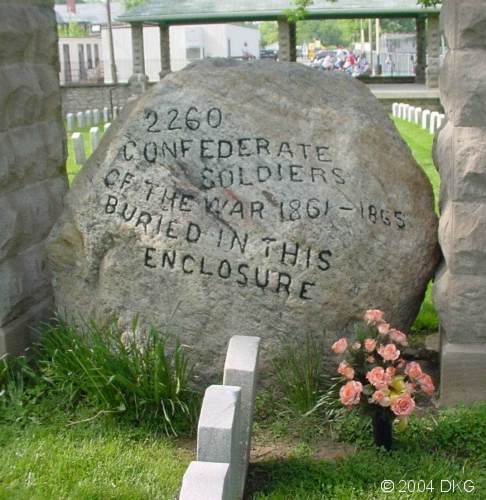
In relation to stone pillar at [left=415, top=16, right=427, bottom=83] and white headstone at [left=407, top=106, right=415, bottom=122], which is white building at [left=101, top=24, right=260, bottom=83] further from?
white headstone at [left=407, top=106, right=415, bottom=122]

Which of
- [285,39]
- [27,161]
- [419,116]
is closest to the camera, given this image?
[27,161]

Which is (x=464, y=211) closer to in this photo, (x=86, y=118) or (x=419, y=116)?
(x=419, y=116)

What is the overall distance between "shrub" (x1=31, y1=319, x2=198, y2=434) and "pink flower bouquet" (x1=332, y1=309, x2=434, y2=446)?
833mm

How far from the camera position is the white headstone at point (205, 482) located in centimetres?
302

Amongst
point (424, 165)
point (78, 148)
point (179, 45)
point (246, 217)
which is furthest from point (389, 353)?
point (179, 45)

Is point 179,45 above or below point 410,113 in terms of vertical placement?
above

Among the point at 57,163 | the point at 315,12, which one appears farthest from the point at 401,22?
the point at 57,163

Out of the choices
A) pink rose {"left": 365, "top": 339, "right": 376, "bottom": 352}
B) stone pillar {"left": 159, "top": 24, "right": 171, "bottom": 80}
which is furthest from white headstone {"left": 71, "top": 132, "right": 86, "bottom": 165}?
stone pillar {"left": 159, "top": 24, "right": 171, "bottom": 80}

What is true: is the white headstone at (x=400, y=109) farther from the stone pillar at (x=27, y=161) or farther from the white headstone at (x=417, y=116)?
the stone pillar at (x=27, y=161)

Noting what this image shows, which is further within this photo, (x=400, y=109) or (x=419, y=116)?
(x=400, y=109)

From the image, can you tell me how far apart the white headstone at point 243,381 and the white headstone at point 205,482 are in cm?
55

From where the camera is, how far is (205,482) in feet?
10.1

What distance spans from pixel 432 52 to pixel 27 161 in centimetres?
2594

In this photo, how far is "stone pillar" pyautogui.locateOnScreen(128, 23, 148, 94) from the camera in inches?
1196
